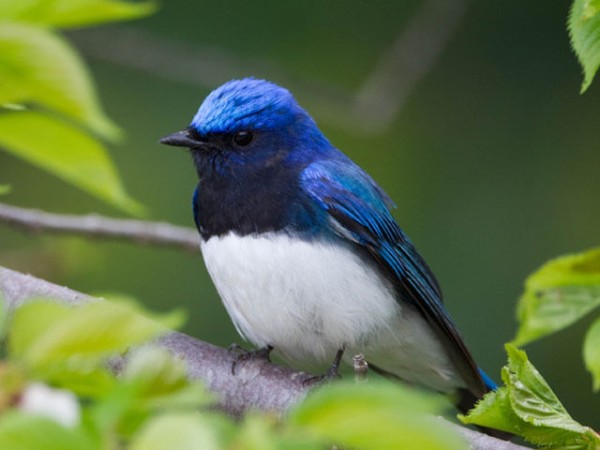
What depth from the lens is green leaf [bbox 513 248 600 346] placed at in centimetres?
203

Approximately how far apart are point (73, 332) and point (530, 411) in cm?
116

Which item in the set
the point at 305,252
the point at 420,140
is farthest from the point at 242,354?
the point at 420,140

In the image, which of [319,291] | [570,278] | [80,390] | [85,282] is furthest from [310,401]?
[85,282]

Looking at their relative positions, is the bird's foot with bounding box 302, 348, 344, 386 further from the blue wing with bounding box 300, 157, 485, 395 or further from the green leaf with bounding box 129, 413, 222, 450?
the green leaf with bounding box 129, 413, 222, 450

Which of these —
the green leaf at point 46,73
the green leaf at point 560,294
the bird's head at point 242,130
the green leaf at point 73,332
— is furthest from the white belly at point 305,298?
the green leaf at point 73,332

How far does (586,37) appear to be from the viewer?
6.01ft

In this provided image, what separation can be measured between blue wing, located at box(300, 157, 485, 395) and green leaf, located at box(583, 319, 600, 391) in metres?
1.60

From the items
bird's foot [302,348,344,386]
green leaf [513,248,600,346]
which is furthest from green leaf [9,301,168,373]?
bird's foot [302,348,344,386]

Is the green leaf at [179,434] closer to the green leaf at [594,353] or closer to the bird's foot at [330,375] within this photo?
the green leaf at [594,353]

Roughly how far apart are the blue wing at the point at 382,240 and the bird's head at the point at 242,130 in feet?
0.50

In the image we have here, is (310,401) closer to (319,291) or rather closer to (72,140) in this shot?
(72,140)

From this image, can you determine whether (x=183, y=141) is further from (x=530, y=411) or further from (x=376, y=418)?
(x=376, y=418)

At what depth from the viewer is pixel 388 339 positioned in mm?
3748

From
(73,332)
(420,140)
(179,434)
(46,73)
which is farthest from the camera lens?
(420,140)
